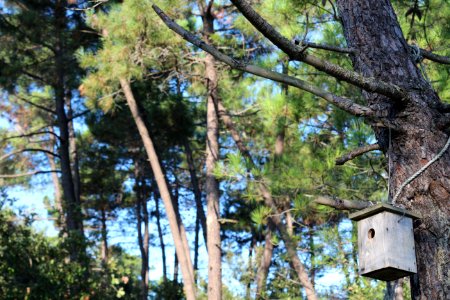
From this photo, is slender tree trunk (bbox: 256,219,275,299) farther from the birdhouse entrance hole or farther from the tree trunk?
the birdhouse entrance hole

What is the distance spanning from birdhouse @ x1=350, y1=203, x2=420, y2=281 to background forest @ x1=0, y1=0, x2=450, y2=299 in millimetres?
199

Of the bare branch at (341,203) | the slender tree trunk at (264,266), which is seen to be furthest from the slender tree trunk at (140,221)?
the bare branch at (341,203)

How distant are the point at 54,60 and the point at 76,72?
0.49 metres

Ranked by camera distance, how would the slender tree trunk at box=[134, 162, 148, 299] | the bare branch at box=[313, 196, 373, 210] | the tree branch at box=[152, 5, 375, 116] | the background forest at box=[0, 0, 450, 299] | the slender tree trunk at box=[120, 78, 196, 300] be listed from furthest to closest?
the slender tree trunk at box=[134, 162, 148, 299] < the slender tree trunk at box=[120, 78, 196, 300] < the background forest at box=[0, 0, 450, 299] < the bare branch at box=[313, 196, 373, 210] < the tree branch at box=[152, 5, 375, 116]

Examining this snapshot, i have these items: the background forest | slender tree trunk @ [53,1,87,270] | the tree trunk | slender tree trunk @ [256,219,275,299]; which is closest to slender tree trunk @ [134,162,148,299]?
the background forest

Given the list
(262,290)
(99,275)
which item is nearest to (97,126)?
(99,275)

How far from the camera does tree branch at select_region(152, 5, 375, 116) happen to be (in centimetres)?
275

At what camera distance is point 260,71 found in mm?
2775

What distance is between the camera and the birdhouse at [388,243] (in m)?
2.65

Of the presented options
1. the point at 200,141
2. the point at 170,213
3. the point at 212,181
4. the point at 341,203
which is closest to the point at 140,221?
the point at 200,141

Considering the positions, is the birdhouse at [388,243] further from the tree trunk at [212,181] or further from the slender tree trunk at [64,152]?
the slender tree trunk at [64,152]

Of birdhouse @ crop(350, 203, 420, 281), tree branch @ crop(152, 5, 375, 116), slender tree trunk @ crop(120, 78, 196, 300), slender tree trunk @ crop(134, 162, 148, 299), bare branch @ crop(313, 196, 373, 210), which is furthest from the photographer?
slender tree trunk @ crop(134, 162, 148, 299)

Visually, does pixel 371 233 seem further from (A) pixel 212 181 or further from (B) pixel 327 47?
(A) pixel 212 181

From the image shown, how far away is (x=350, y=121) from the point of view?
632 centimetres
